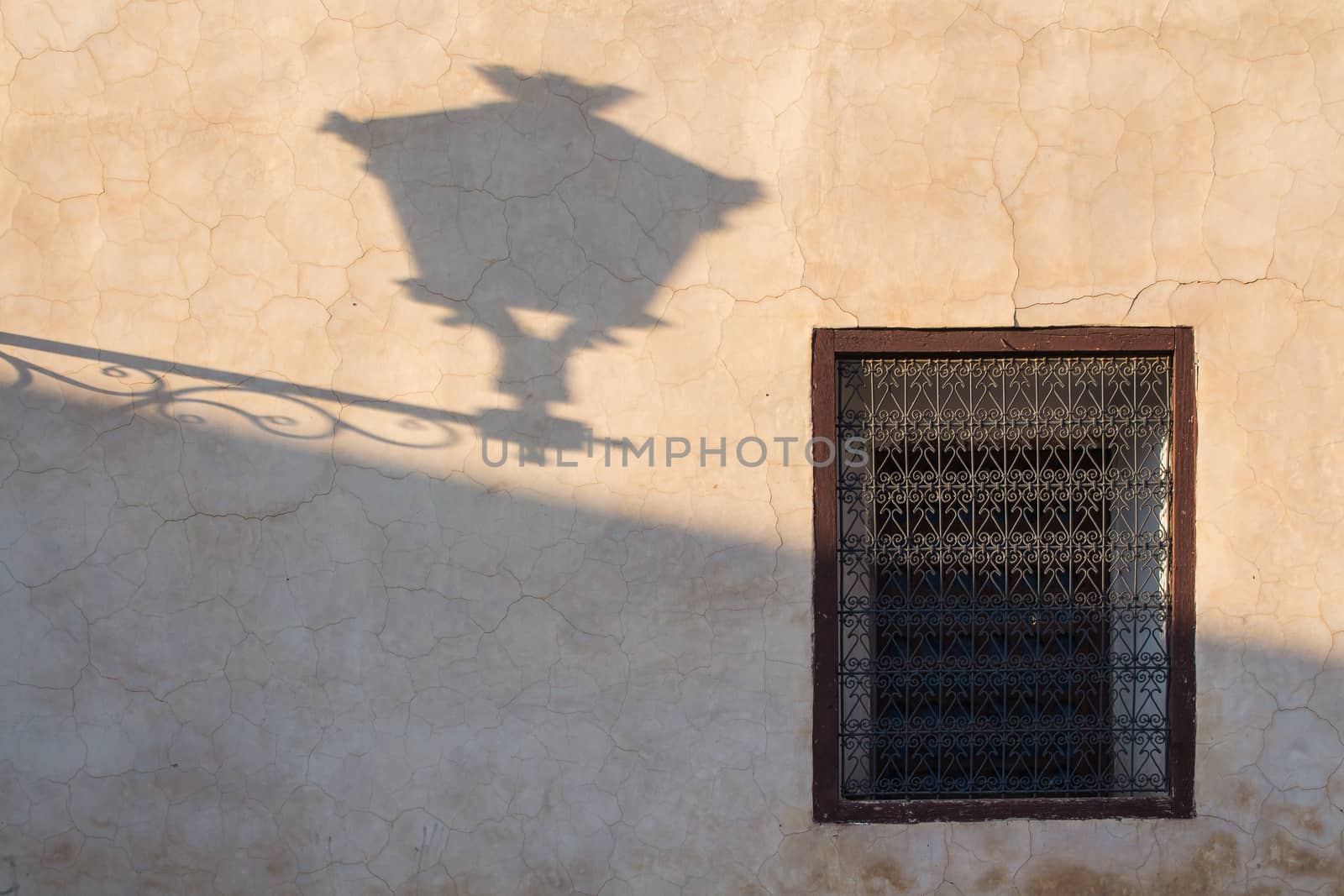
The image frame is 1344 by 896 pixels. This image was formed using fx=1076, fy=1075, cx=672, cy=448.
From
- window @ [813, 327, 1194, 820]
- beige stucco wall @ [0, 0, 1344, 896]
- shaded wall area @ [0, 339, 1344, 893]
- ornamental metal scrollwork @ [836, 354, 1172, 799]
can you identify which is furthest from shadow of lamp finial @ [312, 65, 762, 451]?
ornamental metal scrollwork @ [836, 354, 1172, 799]

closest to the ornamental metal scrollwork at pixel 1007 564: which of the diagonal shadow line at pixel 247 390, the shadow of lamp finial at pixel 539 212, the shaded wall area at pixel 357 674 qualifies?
the shaded wall area at pixel 357 674

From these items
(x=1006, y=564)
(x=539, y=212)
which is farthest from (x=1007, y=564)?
(x=539, y=212)

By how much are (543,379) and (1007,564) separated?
146 cm

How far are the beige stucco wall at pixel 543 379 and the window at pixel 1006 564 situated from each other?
0.25 feet

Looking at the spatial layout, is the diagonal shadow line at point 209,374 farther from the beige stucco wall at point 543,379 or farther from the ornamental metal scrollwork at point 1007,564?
the ornamental metal scrollwork at point 1007,564

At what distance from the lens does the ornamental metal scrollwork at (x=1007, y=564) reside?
3.16 metres

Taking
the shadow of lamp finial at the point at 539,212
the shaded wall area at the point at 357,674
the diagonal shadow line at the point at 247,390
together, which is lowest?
the shaded wall area at the point at 357,674

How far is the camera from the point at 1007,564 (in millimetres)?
3172

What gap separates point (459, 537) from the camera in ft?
10.0

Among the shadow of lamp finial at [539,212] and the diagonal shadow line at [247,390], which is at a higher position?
the shadow of lamp finial at [539,212]

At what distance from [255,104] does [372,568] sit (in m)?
1.37

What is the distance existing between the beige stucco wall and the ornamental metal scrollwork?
0.54 feet

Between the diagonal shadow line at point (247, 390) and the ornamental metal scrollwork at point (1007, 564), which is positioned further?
the ornamental metal scrollwork at point (1007, 564)

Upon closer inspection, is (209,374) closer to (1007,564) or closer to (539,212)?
(539,212)
